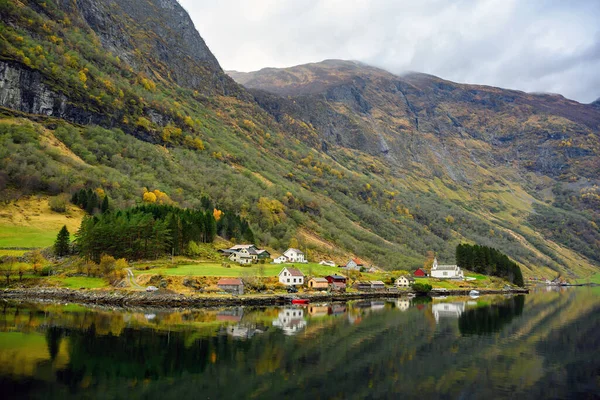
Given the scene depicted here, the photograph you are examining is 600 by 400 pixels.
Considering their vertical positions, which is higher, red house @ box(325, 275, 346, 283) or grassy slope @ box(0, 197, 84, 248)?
grassy slope @ box(0, 197, 84, 248)

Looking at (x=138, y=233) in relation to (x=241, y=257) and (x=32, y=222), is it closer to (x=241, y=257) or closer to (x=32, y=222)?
(x=241, y=257)

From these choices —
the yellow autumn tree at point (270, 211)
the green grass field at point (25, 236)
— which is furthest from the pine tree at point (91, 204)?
the yellow autumn tree at point (270, 211)

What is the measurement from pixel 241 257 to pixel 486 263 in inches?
3509

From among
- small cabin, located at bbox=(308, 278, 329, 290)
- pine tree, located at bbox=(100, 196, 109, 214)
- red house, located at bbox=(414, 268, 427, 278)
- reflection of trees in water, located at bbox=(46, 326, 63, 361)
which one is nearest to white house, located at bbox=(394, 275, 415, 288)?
red house, located at bbox=(414, 268, 427, 278)

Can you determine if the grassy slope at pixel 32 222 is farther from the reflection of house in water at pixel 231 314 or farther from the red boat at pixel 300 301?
the red boat at pixel 300 301

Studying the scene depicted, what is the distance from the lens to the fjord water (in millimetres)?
30734

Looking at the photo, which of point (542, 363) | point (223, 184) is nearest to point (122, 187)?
point (223, 184)

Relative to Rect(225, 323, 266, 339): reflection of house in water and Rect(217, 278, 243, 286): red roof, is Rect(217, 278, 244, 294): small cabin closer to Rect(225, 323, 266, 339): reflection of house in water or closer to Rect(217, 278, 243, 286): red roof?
Rect(217, 278, 243, 286): red roof

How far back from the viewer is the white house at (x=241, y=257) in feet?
343

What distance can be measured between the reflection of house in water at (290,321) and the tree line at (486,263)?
3715 inches

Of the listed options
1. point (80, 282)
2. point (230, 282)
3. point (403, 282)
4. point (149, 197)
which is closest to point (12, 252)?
point (80, 282)

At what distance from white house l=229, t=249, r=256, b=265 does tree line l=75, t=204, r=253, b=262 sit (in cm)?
954

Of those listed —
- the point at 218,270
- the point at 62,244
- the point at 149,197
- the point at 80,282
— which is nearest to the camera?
the point at 80,282

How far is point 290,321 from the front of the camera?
60.4 metres
